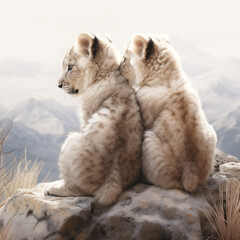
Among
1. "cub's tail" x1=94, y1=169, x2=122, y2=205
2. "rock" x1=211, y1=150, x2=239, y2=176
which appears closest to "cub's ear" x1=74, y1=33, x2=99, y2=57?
"cub's tail" x1=94, y1=169, x2=122, y2=205

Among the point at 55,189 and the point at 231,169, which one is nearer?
the point at 55,189

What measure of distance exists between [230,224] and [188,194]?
0.57 metres

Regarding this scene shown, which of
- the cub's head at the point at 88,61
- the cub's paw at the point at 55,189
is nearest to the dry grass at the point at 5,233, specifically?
the cub's paw at the point at 55,189

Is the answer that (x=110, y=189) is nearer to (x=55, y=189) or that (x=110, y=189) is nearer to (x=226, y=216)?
(x=55, y=189)

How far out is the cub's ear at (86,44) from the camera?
500 cm

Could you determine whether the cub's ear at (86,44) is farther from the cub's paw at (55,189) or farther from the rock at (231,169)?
the rock at (231,169)

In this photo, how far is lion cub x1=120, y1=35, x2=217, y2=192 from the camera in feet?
14.5

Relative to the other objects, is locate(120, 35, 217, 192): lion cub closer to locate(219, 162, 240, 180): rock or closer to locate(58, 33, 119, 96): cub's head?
locate(58, 33, 119, 96): cub's head

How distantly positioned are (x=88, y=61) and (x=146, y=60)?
76 cm

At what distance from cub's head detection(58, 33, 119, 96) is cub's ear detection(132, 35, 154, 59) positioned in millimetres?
392

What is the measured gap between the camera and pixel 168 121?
4.41 m

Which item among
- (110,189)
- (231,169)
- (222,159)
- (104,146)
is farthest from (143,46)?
(222,159)

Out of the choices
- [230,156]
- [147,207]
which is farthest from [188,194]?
[230,156]

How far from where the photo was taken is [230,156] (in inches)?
307
